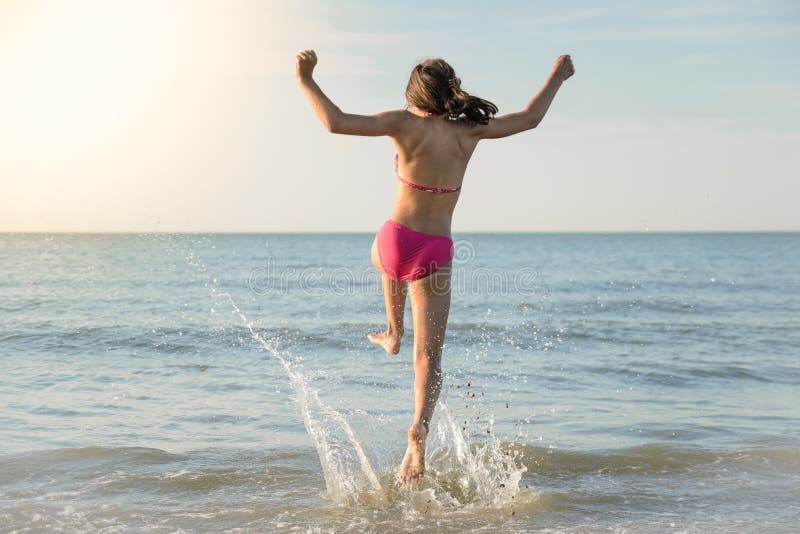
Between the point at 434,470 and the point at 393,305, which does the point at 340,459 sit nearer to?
the point at 434,470

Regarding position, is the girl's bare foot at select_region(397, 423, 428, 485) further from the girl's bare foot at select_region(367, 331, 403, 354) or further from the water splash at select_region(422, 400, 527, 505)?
the girl's bare foot at select_region(367, 331, 403, 354)

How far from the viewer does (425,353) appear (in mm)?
4391

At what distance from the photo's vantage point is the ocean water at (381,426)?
4223 mm

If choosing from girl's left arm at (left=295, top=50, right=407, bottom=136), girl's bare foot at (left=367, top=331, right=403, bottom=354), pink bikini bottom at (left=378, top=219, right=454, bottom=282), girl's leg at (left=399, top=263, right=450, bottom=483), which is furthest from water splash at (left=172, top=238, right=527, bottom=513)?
girl's left arm at (left=295, top=50, right=407, bottom=136)

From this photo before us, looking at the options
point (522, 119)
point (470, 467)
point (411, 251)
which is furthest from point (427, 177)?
point (470, 467)

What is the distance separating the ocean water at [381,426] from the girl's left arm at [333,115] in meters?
2.09

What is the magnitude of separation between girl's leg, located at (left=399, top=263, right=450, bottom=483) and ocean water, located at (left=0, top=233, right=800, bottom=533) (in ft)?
0.71

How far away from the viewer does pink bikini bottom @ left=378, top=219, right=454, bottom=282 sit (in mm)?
4184

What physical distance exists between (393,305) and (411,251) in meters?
0.54

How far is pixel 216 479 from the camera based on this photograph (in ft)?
15.6

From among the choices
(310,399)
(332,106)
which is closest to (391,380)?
(310,399)

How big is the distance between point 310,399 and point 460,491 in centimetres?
179

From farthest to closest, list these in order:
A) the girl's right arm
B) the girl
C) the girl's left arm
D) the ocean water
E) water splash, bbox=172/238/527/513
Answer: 1. water splash, bbox=172/238/527/513
2. the ocean water
3. the girl's right arm
4. the girl
5. the girl's left arm

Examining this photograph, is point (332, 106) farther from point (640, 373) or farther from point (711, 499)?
point (640, 373)
